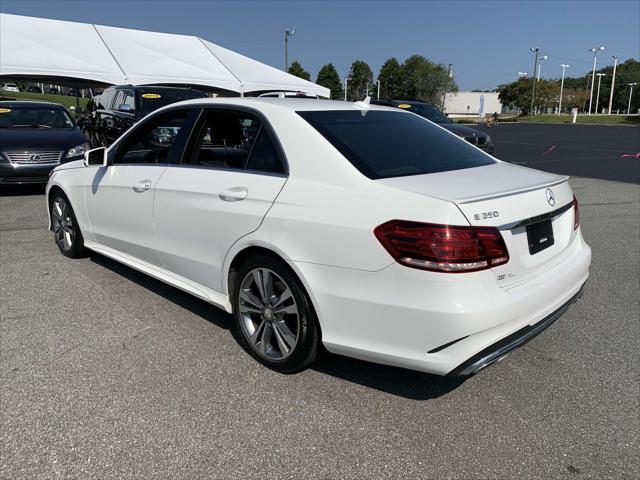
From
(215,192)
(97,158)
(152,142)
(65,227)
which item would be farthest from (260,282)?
(65,227)

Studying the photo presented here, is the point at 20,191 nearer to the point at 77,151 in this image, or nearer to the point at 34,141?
the point at 34,141

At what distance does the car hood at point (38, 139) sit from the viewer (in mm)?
8898

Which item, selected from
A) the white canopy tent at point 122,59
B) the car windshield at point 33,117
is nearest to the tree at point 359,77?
the white canopy tent at point 122,59

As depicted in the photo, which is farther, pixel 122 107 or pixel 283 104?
pixel 122 107

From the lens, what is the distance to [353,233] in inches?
105

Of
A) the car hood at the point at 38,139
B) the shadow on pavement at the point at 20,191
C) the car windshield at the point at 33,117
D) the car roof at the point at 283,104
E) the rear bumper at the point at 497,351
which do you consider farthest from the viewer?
the car windshield at the point at 33,117

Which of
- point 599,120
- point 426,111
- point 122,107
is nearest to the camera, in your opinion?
point 122,107

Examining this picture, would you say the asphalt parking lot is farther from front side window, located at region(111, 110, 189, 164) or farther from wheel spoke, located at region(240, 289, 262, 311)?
front side window, located at region(111, 110, 189, 164)

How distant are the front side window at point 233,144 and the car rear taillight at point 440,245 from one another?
0.93 meters

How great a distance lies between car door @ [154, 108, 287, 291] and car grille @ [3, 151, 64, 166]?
6.20 meters

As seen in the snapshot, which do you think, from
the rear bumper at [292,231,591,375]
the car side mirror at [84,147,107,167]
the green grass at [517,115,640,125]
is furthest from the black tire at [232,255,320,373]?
the green grass at [517,115,640,125]

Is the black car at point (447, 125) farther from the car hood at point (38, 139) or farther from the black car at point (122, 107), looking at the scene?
the car hood at point (38, 139)

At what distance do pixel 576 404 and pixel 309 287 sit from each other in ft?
5.29

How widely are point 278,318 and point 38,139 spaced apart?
7.87 meters
